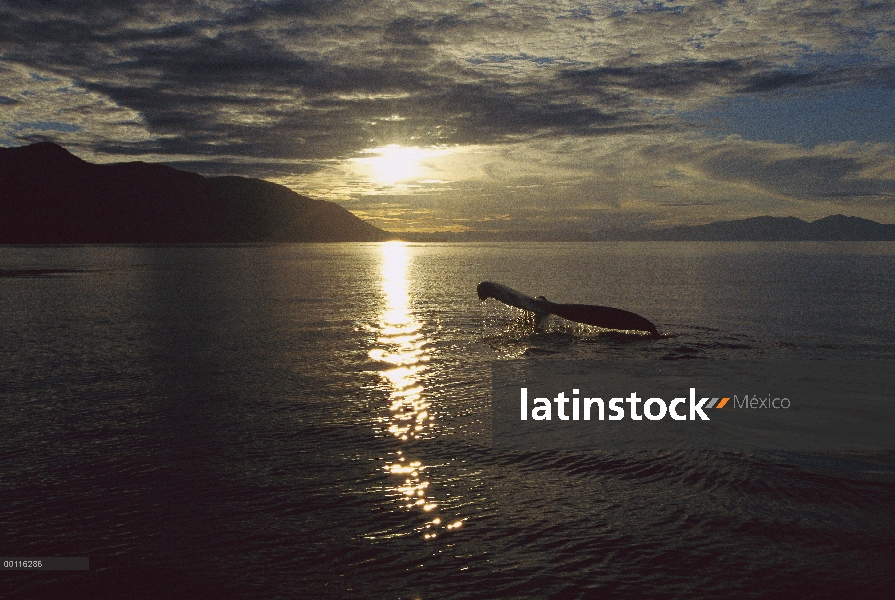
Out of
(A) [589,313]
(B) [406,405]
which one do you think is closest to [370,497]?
(B) [406,405]

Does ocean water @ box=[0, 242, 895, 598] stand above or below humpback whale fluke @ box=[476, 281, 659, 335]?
below

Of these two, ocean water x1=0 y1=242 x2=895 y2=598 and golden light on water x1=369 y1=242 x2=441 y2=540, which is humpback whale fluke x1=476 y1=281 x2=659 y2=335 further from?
ocean water x1=0 y1=242 x2=895 y2=598

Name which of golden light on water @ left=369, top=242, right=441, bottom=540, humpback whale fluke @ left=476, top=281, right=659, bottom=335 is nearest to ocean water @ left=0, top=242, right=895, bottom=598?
golden light on water @ left=369, top=242, right=441, bottom=540

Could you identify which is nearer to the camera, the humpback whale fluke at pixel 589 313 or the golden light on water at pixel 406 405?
the golden light on water at pixel 406 405

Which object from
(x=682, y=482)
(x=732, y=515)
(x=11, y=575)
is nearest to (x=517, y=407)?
(x=682, y=482)

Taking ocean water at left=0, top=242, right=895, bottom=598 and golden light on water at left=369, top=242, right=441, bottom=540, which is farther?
golden light on water at left=369, top=242, right=441, bottom=540

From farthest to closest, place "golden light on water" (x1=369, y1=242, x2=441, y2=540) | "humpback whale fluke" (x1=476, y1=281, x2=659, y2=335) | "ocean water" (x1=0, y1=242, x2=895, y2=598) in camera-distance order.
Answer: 1. "humpback whale fluke" (x1=476, y1=281, x2=659, y2=335)
2. "golden light on water" (x1=369, y1=242, x2=441, y2=540)
3. "ocean water" (x1=0, y1=242, x2=895, y2=598)

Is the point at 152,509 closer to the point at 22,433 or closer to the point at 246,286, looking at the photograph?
the point at 22,433

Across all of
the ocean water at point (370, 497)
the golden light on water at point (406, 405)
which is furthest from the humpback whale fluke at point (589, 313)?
the ocean water at point (370, 497)

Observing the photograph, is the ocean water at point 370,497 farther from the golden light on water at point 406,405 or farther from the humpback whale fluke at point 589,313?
the humpback whale fluke at point 589,313

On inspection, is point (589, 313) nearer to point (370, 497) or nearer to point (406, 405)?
point (406, 405)

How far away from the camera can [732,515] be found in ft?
32.6

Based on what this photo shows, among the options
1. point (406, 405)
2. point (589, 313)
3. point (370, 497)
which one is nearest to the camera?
point (370, 497)

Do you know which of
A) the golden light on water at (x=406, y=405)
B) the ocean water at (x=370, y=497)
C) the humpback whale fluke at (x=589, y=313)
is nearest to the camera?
the ocean water at (x=370, y=497)
